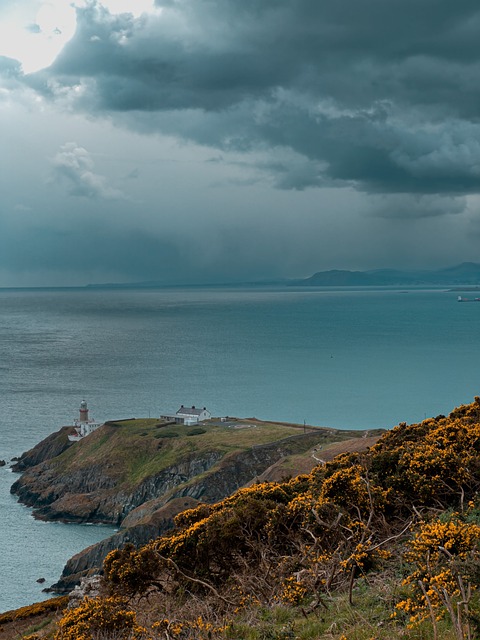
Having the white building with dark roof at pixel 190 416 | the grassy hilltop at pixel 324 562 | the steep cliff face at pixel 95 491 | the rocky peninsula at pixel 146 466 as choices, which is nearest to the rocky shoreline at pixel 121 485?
the steep cliff face at pixel 95 491

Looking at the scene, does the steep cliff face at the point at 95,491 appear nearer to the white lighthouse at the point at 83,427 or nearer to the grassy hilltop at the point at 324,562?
the white lighthouse at the point at 83,427

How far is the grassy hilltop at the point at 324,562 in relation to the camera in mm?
9969

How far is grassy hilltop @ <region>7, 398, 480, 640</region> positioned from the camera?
9.97 meters

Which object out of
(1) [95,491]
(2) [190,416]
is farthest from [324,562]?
(2) [190,416]

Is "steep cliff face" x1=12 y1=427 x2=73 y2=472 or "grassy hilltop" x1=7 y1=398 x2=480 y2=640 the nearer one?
"grassy hilltop" x1=7 y1=398 x2=480 y2=640

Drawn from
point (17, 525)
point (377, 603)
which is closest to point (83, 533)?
point (17, 525)

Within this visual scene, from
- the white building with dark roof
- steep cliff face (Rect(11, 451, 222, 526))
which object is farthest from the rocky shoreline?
the white building with dark roof

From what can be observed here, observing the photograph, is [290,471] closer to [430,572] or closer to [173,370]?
[430,572]

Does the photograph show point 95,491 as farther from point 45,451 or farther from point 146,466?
point 45,451

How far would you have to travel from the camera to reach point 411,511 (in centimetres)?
1708

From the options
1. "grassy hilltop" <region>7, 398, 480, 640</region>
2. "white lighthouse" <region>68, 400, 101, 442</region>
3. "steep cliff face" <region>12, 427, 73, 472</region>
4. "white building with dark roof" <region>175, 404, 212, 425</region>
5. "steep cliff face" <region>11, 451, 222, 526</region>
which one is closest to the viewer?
"grassy hilltop" <region>7, 398, 480, 640</region>

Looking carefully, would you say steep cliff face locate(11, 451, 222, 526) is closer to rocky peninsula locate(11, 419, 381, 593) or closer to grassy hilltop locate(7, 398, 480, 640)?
rocky peninsula locate(11, 419, 381, 593)

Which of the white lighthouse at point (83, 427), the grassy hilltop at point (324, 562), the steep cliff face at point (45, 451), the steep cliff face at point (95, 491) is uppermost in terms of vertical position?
the grassy hilltop at point (324, 562)

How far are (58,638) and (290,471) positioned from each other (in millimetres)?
44716
